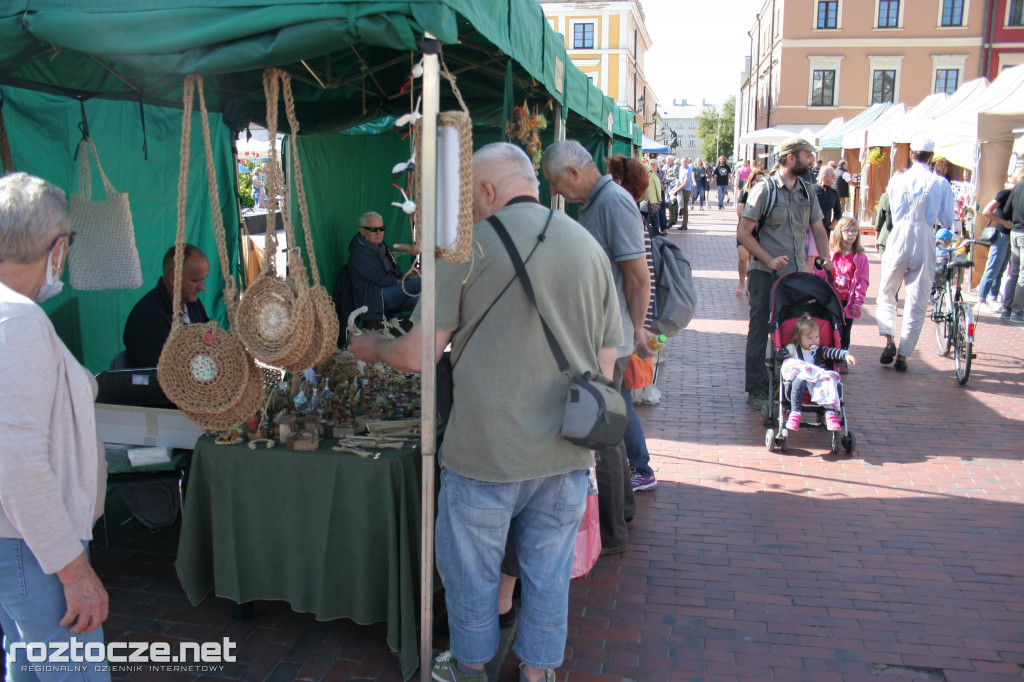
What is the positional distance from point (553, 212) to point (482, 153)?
319mm

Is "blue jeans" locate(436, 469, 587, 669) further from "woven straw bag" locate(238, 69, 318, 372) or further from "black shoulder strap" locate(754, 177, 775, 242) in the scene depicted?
"black shoulder strap" locate(754, 177, 775, 242)

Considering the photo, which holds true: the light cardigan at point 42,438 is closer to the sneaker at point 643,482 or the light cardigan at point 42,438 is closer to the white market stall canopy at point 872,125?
the sneaker at point 643,482

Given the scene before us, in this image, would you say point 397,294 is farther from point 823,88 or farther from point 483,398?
point 823,88

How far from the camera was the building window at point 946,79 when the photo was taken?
131 ft

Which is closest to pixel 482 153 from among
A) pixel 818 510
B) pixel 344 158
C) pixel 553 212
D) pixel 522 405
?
pixel 553 212

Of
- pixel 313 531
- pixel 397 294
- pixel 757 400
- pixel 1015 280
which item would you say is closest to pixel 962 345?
pixel 757 400

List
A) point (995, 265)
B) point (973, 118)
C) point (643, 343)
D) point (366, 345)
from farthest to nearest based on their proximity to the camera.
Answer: point (973, 118)
point (995, 265)
point (643, 343)
point (366, 345)

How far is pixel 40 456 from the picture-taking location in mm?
1806

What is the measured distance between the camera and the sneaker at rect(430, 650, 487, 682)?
8.76 feet

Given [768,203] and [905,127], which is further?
[905,127]

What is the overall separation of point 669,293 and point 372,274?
10.8 ft

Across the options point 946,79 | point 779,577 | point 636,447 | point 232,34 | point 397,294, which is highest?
point 946,79

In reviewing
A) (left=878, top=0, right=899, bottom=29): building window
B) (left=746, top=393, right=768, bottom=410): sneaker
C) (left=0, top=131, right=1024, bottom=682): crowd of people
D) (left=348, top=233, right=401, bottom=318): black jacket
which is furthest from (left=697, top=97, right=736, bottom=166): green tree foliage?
(left=0, top=131, right=1024, bottom=682): crowd of people

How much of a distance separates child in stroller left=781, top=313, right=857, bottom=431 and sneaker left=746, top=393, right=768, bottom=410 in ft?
2.64
